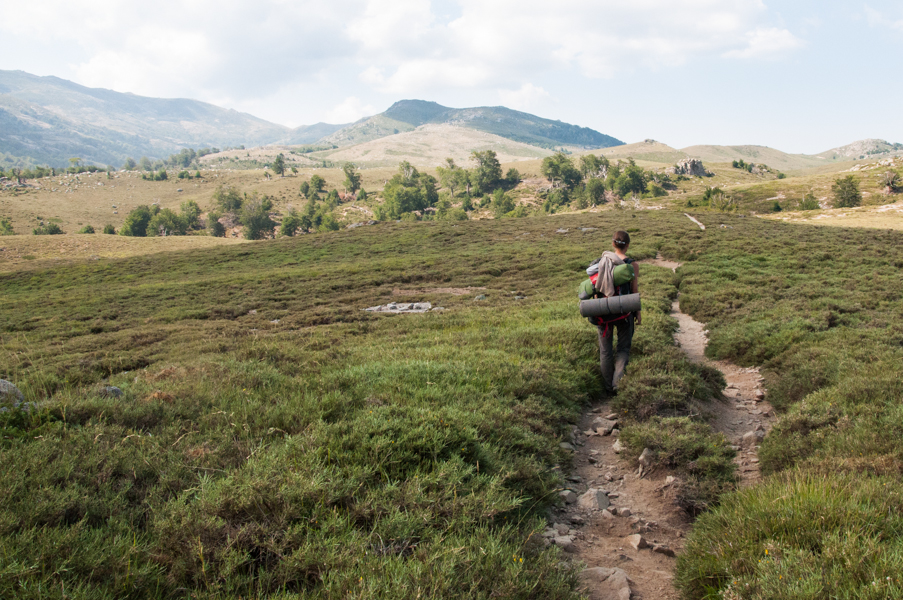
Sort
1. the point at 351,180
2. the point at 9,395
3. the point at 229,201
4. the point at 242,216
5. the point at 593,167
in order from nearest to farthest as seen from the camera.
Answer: the point at 9,395 → the point at 242,216 → the point at 229,201 → the point at 593,167 → the point at 351,180

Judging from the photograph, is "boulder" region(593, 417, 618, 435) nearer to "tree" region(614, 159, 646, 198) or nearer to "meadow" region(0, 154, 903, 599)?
"meadow" region(0, 154, 903, 599)

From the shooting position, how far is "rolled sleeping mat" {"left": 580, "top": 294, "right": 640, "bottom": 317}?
7.54 m

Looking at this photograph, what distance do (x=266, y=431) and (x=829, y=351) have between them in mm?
9943

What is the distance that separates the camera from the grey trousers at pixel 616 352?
8.12 m

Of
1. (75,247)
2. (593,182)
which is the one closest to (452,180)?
(593,182)

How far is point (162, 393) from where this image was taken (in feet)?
19.7

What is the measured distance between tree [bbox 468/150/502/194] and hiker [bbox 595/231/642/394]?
164987mm

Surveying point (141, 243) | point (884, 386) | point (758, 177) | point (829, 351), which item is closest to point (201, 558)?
point (884, 386)

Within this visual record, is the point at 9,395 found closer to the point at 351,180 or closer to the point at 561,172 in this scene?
the point at 561,172

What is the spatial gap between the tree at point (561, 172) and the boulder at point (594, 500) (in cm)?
16330

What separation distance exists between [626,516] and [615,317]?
383 cm

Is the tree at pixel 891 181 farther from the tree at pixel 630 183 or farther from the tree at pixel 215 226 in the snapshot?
the tree at pixel 215 226

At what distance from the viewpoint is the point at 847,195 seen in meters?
98.4

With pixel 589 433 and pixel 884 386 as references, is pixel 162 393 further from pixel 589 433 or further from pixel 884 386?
pixel 884 386
